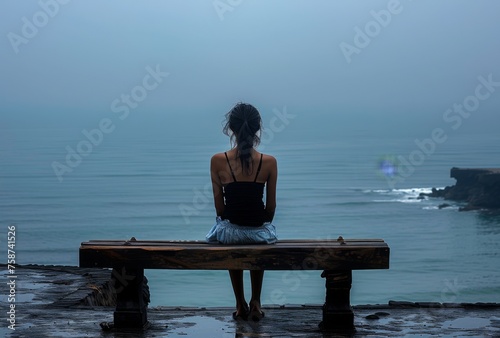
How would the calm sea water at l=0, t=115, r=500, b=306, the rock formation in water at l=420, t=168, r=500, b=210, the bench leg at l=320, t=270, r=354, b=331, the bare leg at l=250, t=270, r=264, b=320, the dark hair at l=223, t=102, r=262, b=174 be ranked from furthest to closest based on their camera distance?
the rock formation in water at l=420, t=168, r=500, b=210 < the calm sea water at l=0, t=115, r=500, b=306 < the bare leg at l=250, t=270, r=264, b=320 < the bench leg at l=320, t=270, r=354, b=331 < the dark hair at l=223, t=102, r=262, b=174

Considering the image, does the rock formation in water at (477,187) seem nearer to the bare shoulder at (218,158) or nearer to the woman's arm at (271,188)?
the woman's arm at (271,188)

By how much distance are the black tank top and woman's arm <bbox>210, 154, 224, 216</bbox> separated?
89 millimetres

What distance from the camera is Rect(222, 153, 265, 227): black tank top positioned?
901 centimetres

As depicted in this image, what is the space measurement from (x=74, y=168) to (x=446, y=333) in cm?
15579

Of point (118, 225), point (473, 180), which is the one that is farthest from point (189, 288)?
point (473, 180)

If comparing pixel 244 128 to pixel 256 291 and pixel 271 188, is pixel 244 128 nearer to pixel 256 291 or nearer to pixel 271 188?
pixel 271 188

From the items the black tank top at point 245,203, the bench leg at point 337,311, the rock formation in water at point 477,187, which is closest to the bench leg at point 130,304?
the black tank top at point 245,203

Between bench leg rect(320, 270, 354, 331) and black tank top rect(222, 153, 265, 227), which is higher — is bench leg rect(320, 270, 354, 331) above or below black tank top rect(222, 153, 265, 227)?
below

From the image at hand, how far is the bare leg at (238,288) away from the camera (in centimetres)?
920

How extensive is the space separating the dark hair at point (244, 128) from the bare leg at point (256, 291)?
3.27ft

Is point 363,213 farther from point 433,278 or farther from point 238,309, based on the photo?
point 238,309

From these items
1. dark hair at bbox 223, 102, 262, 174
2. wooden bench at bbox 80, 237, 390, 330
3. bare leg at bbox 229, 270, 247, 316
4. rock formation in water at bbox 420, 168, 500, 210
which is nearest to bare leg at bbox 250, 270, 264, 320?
bare leg at bbox 229, 270, 247, 316

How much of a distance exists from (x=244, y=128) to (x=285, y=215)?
328 ft

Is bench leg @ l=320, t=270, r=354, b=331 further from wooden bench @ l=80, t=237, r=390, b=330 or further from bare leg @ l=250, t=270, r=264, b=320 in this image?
bare leg @ l=250, t=270, r=264, b=320
